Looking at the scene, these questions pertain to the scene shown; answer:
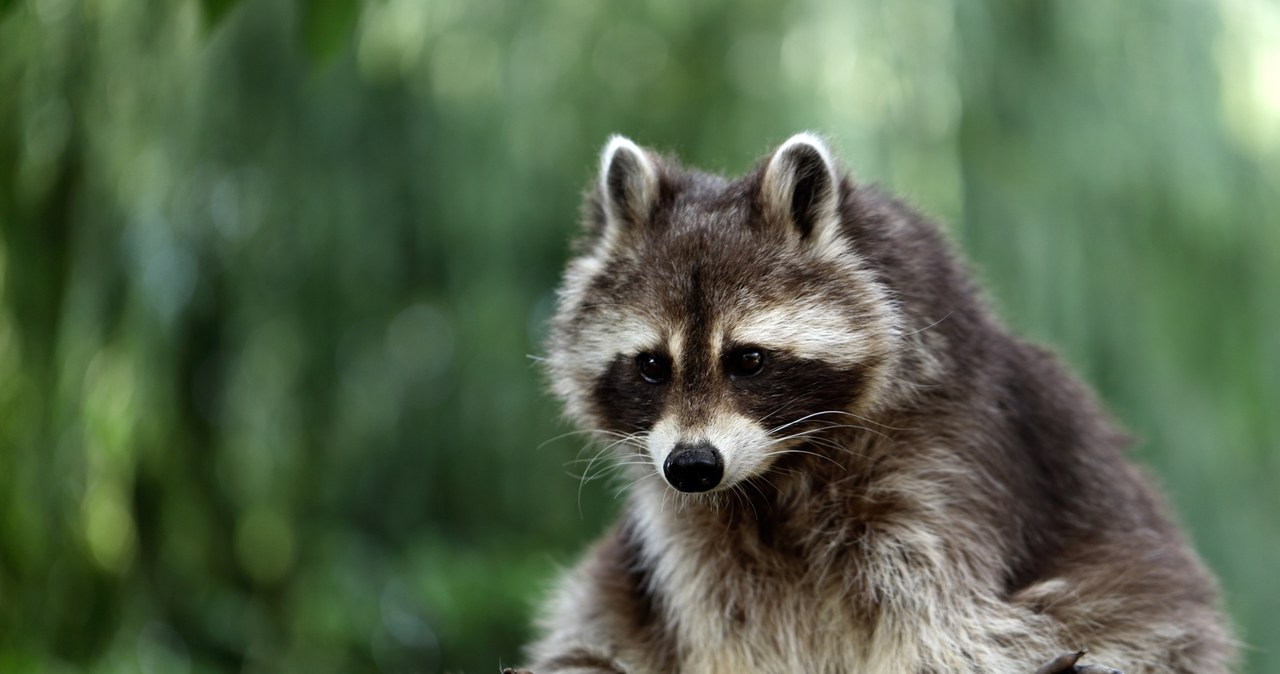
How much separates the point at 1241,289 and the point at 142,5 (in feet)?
13.1

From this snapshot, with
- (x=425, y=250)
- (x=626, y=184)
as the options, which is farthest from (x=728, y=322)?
(x=425, y=250)

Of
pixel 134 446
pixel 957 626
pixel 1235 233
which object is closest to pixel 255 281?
pixel 134 446

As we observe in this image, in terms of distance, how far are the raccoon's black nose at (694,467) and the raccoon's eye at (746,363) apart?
20 cm

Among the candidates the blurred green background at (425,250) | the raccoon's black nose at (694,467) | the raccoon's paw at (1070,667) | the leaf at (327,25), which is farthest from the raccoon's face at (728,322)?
the blurred green background at (425,250)

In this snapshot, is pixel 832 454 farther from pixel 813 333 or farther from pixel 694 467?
pixel 694 467

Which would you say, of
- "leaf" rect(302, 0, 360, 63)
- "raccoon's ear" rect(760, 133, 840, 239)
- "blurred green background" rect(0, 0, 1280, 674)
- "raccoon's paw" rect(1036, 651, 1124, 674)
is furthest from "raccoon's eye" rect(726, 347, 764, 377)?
"blurred green background" rect(0, 0, 1280, 674)

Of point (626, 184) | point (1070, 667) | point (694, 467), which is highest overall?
point (626, 184)

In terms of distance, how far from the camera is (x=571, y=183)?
4973mm

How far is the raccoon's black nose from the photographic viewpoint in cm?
235

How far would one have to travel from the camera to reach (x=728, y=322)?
2.47 m

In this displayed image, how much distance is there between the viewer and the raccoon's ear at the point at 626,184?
2744mm

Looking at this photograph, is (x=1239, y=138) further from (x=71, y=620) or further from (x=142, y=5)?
(x=71, y=620)

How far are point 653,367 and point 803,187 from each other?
1.66ft

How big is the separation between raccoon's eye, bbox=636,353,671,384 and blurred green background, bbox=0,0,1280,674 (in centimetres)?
179
